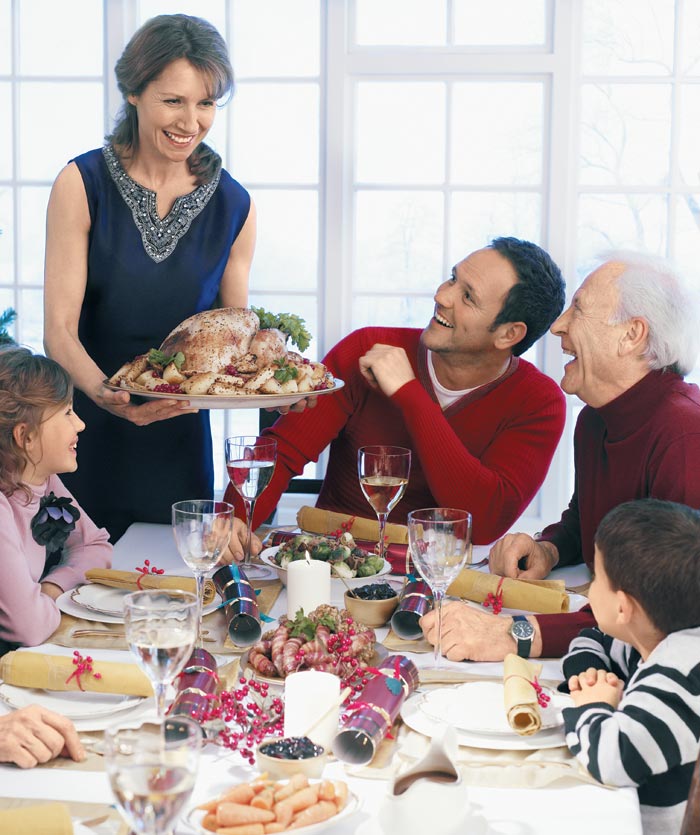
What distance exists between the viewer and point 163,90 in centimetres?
239

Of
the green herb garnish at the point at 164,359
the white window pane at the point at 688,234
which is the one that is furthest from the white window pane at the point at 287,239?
the green herb garnish at the point at 164,359

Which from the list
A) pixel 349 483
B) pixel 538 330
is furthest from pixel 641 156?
pixel 349 483

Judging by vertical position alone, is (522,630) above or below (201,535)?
below

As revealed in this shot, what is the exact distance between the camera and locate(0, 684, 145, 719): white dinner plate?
1.30m

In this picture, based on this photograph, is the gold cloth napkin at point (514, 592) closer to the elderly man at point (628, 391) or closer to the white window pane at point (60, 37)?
the elderly man at point (628, 391)

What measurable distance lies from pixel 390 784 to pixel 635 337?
1184 millimetres

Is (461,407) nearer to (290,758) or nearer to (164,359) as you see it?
(164,359)

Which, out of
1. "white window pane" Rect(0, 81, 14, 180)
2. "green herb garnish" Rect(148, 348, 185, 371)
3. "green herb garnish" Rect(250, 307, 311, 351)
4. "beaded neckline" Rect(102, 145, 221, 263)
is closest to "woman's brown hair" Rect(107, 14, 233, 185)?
"beaded neckline" Rect(102, 145, 221, 263)

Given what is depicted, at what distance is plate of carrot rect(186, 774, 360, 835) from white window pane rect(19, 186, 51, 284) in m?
3.46

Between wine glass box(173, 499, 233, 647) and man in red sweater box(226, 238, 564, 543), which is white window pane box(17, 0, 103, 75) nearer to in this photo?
man in red sweater box(226, 238, 564, 543)


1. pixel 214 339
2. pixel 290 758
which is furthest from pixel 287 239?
pixel 290 758

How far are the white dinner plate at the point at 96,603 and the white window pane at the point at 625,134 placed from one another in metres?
2.81

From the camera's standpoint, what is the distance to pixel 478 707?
1.34m

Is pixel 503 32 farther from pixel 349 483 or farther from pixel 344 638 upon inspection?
pixel 344 638
